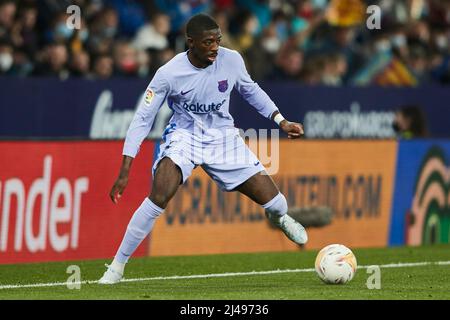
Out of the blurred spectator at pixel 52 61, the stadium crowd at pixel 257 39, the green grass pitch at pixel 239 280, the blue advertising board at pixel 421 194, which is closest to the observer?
the green grass pitch at pixel 239 280

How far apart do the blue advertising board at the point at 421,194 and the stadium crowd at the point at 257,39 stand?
10.8ft

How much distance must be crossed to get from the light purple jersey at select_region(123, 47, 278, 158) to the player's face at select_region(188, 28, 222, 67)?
6.7 inches

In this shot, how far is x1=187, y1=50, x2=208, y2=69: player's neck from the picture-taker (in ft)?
36.9

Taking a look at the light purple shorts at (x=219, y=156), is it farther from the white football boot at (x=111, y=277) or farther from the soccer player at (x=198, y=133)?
the white football boot at (x=111, y=277)

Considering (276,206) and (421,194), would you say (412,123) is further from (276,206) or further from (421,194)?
(276,206)

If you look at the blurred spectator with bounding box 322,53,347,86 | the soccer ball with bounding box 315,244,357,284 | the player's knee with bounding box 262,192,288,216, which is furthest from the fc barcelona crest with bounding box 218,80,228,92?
the blurred spectator with bounding box 322,53,347,86

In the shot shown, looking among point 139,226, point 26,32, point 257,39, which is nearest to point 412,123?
point 257,39

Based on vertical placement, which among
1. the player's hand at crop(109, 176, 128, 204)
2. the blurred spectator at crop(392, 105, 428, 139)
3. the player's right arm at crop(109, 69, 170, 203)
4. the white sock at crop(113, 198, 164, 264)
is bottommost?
the white sock at crop(113, 198, 164, 264)

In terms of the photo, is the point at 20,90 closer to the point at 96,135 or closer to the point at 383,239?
the point at 96,135

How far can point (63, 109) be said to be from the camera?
58.8 ft

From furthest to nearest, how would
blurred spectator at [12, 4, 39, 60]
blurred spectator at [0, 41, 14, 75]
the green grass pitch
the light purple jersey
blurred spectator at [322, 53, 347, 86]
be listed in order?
1. blurred spectator at [322, 53, 347, 86]
2. blurred spectator at [12, 4, 39, 60]
3. blurred spectator at [0, 41, 14, 75]
4. the light purple jersey
5. the green grass pitch

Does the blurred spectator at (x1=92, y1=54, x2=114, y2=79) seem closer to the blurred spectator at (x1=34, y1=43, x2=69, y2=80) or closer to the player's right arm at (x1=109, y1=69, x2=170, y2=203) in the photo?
the blurred spectator at (x1=34, y1=43, x2=69, y2=80)

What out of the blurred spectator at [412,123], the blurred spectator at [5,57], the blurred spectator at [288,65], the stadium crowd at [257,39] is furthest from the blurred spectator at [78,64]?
the blurred spectator at [412,123]

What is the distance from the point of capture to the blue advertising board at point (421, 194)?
60.8ft
